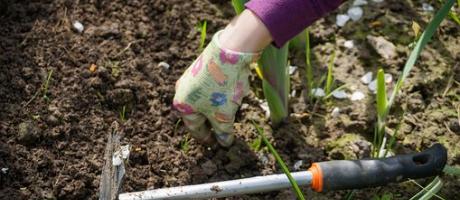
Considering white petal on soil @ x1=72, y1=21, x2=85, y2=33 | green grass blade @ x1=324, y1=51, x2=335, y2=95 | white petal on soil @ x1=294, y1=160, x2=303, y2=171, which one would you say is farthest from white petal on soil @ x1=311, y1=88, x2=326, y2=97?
white petal on soil @ x1=72, y1=21, x2=85, y2=33

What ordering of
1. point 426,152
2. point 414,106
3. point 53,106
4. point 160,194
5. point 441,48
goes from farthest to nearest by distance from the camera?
point 441,48
point 414,106
point 53,106
point 426,152
point 160,194

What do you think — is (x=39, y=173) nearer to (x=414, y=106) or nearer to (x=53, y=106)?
(x=53, y=106)

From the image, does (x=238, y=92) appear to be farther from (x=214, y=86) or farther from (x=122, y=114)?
(x=122, y=114)

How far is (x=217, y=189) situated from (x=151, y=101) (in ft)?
1.46

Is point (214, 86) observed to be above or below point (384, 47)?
above

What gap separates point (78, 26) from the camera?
1803mm

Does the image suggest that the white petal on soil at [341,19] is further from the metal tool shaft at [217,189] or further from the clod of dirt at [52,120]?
the clod of dirt at [52,120]

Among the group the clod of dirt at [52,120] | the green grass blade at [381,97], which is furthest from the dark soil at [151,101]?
the green grass blade at [381,97]

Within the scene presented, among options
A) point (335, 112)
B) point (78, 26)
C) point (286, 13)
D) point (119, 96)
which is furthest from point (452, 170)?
point (78, 26)

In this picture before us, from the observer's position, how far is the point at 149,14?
1883 mm

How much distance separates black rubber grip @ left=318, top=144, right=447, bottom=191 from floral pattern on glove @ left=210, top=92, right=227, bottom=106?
26 centimetres

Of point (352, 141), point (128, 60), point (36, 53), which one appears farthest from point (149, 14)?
point (352, 141)

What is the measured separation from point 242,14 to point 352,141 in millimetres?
517

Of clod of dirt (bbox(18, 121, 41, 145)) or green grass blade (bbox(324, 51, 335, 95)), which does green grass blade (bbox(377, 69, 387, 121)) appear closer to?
green grass blade (bbox(324, 51, 335, 95))
